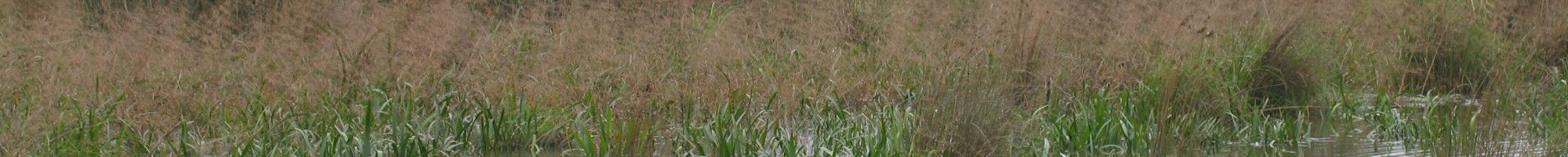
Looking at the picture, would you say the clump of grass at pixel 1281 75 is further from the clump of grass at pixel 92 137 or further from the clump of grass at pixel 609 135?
the clump of grass at pixel 92 137

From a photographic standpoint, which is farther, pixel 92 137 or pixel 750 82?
pixel 750 82

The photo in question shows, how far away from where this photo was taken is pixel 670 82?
429 cm

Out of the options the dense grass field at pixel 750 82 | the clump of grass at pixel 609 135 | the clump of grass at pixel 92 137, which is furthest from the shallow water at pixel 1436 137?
the clump of grass at pixel 92 137

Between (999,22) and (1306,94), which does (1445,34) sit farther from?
(999,22)

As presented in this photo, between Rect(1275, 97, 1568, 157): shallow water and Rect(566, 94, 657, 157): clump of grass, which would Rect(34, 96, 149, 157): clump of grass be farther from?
Rect(1275, 97, 1568, 157): shallow water

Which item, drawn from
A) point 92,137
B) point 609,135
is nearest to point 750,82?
point 609,135

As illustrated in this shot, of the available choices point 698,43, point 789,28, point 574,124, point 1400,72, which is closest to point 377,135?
point 574,124

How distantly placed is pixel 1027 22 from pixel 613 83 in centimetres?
89

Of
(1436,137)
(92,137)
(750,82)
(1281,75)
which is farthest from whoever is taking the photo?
(1281,75)

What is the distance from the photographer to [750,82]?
15.0 ft

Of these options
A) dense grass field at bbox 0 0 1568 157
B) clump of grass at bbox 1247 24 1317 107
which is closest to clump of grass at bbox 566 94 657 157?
dense grass field at bbox 0 0 1568 157

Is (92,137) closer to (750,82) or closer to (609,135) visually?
(609,135)

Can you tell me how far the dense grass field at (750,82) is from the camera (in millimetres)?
3918

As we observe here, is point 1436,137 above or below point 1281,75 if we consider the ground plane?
above
